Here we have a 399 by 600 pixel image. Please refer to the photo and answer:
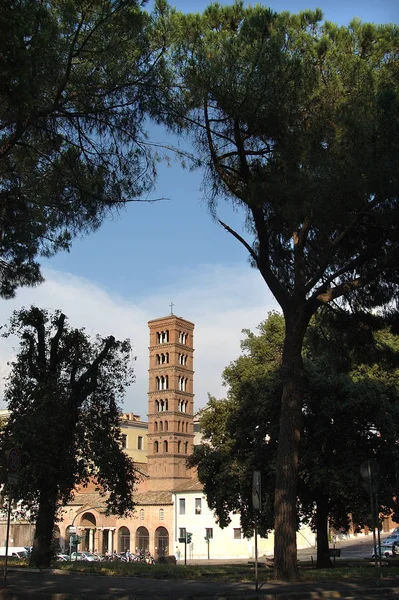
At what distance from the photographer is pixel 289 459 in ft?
39.6

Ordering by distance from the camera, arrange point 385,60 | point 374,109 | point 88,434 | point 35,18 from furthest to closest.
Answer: point 88,434, point 385,60, point 374,109, point 35,18

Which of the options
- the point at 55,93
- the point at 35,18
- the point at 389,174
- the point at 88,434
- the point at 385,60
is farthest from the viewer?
the point at 88,434

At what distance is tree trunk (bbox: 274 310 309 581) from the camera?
11648 millimetres

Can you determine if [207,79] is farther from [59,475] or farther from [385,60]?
[59,475]

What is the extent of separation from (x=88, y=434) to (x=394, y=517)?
1033cm

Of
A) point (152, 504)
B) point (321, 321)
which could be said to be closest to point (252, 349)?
point (321, 321)

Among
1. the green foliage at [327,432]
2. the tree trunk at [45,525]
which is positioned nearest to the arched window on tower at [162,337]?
the green foliage at [327,432]

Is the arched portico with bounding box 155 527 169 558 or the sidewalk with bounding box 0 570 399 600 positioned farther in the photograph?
the arched portico with bounding box 155 527 169 558

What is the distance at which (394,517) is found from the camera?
2050cm

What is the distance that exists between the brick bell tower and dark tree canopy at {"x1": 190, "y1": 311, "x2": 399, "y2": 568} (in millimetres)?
A: 46727

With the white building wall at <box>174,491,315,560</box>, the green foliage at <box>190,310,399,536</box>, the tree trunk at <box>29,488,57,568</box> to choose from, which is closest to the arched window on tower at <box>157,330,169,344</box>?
the white building wall at <box>174,491,315,560</box>

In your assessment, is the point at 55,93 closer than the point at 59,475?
Yes

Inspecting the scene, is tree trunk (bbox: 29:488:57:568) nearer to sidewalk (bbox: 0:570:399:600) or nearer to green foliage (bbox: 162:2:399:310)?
sidewalk (bbox: 0:570:399:600)

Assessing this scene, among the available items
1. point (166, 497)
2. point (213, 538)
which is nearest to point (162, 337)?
point (166, 497)
